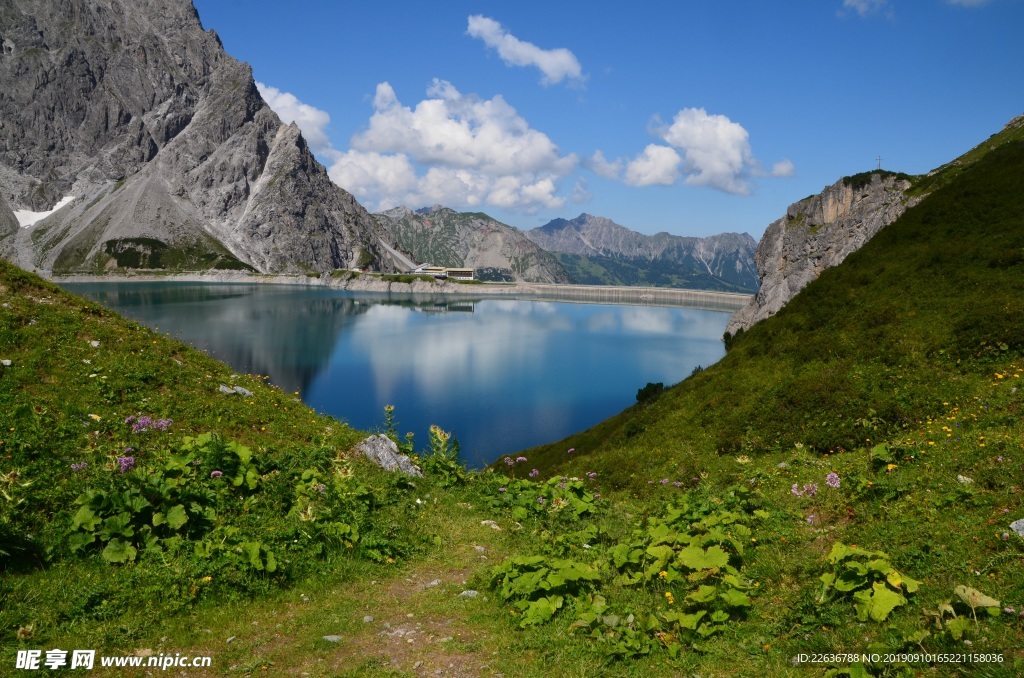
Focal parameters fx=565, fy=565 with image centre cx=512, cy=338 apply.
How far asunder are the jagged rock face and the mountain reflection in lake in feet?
51.5

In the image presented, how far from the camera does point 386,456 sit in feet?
45.8

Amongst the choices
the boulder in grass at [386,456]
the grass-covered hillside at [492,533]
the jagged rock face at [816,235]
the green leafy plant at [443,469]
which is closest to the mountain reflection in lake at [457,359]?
the grass-covered hillside at [492,533]

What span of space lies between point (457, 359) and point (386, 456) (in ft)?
247

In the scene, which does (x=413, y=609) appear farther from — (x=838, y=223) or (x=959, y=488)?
(x=838, y=223)

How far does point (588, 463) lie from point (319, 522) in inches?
507

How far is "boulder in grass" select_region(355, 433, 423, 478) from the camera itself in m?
13.8

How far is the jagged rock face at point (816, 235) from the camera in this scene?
76125mm

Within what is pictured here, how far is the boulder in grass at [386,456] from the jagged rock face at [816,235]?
66.9 meters

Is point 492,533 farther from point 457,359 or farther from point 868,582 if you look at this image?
point 457,359

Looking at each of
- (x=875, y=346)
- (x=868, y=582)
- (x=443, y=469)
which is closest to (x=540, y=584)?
(x=868, y=582)

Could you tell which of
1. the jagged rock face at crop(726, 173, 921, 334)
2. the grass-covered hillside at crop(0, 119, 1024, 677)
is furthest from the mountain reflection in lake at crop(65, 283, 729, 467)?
the jagged rock face at crop(726, 173, 921, 334)

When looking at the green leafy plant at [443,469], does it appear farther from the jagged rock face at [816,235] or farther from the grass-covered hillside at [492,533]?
the jagged rock face at [816,235]

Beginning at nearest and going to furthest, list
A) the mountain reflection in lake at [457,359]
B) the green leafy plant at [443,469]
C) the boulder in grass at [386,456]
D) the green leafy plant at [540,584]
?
the green leafy plant at [540,584]
the boulder in grass at [386,456]
the green leafy plant at [443,469]
the mountain reflection in lake at [457,359]

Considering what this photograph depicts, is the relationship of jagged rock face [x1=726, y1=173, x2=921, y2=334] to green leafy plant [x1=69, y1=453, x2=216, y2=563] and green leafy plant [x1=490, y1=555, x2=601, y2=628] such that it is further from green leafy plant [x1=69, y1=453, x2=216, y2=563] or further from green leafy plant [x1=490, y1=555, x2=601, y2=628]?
green leafy plant [x1=69, y1=453, x2=216, y2=563]
